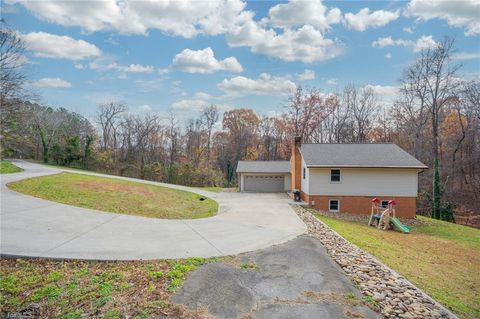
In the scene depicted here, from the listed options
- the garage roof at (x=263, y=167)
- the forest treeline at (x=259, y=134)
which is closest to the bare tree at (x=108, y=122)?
the forest treeline at (x=259, y=134)

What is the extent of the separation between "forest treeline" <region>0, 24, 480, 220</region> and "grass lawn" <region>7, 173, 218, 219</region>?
886 centimetres

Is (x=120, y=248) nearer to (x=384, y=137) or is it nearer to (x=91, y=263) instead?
(x=91, y=263)

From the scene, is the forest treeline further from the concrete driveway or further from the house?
the concrete driveway

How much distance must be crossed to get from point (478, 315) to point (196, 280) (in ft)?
16.9

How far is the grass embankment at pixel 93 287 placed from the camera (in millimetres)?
4125

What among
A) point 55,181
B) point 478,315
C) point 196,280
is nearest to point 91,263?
point 196,280

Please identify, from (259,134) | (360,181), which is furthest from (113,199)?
(259,134)

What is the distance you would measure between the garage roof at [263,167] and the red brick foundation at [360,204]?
6.21 metres

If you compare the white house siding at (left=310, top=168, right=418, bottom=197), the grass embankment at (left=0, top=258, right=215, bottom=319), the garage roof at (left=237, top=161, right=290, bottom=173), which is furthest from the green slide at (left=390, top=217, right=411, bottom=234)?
the grass embankment at (left=0, top=258, right=215, bottom=319)

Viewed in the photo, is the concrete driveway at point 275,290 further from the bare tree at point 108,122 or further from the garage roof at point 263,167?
the bare tree at point 108,122

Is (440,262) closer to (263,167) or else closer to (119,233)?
(119,233)

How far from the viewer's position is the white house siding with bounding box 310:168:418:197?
17.0 m

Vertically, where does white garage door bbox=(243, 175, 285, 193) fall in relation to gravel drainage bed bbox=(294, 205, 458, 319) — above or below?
above

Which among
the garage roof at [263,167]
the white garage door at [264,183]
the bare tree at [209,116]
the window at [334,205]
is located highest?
the bare tree at [209,116]
